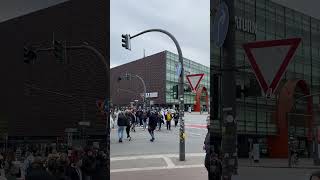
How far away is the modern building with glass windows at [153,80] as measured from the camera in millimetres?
5879

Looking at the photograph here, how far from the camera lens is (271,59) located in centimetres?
400

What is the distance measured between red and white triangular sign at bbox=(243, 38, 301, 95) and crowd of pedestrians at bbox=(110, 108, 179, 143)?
2.68 m

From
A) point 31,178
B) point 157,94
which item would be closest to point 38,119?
point 31,178

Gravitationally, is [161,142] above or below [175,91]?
below

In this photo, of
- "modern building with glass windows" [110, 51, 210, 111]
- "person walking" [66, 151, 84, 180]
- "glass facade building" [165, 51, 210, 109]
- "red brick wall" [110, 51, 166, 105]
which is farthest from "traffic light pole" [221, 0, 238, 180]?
"person walking" [66, 151, 84, 180]

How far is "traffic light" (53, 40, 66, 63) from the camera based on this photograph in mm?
6211

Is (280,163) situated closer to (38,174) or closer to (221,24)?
(221,24)

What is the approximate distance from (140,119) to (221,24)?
3020 millimetres

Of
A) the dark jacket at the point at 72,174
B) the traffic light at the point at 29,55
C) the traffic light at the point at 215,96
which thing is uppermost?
the traffic light at the point at 29,55

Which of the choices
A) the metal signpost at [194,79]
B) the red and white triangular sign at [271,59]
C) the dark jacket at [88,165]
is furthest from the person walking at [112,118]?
the red and white triangular sign at [271,59]

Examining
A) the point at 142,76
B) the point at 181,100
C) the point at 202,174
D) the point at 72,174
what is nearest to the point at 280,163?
the point at 202,174

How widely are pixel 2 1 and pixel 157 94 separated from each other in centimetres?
225

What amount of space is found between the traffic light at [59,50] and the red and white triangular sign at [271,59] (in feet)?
9.02

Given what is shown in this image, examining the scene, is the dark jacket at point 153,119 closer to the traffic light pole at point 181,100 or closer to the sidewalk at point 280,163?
the traffic light pole at point 181,100
